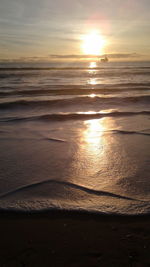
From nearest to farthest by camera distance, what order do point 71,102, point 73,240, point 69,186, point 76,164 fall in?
point 73,240 → point 69,186 → point 76,164 → point 71,102

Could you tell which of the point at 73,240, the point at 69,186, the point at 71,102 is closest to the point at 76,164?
the point at 69,186

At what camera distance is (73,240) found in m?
1.70

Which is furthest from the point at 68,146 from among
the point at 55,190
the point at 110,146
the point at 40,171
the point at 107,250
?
the point at 107,250

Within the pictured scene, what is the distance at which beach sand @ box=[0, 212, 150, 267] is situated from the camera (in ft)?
5.02

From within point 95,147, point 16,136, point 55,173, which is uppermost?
point 16,136

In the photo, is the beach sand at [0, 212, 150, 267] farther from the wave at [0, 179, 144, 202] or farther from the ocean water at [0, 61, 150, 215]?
the wave at [0, 179, 144, 202]

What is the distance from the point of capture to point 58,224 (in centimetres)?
188

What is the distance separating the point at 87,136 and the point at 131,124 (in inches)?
53.9

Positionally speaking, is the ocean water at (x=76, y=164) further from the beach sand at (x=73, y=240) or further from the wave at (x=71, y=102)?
the wave at (x=71, y=102)

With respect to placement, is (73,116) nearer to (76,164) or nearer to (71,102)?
(71,102)

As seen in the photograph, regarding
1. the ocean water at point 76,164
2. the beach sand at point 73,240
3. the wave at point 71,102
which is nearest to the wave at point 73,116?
the ocean water at point 76,164

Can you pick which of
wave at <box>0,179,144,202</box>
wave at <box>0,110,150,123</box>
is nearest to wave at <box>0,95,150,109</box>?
wave at <box>0,110,150,123</box>

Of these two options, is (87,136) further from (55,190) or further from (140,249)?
(140,249)

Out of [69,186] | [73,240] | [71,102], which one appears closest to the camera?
[73,240]
